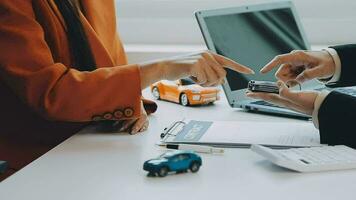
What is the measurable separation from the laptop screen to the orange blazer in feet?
1.06

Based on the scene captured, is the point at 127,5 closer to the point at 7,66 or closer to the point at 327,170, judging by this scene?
the point at 7,66

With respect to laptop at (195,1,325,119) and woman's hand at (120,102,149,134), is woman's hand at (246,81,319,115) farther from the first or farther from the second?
woman's hand at (120,102,149,134)

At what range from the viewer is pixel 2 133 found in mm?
1145

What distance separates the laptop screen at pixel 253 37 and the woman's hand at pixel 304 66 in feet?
0.52

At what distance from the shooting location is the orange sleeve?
103 centimetres

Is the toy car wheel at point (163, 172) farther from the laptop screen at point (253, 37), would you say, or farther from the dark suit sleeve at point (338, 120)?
the laptop screen at point (253, 37)

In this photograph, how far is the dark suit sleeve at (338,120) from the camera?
38.0 inches

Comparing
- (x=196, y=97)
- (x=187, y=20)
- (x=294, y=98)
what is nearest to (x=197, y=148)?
(x=294, y=98)

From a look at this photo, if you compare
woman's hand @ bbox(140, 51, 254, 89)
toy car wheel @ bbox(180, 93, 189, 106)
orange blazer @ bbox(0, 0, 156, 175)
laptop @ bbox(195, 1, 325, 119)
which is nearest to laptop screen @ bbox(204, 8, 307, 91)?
laptop @ bbox(195, 1, 325, 119)

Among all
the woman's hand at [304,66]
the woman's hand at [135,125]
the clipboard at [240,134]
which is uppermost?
the woman's hand at [304,66]

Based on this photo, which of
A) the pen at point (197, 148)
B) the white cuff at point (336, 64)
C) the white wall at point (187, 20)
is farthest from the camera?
the white wall at point (187, 20)

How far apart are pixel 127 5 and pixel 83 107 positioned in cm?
98

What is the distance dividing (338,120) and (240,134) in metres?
0.18

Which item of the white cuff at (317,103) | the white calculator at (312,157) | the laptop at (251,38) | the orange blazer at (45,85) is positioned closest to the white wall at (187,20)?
the laptop at (251,38)
